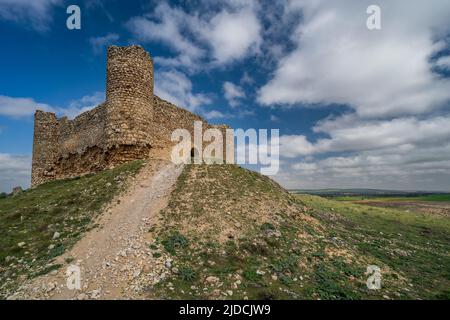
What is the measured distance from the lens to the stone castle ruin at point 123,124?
1942 cm

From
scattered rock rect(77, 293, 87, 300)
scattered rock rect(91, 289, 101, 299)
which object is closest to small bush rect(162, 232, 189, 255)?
scattered rock rect(91, 289, 101, 299)

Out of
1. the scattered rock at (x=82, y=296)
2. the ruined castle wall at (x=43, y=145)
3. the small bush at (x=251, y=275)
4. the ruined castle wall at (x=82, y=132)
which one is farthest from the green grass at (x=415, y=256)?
the ruined castle wall at (x=43, y=145)

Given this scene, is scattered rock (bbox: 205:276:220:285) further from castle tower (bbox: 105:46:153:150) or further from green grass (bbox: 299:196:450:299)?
castle tower (bbox: 105:46:153:150)

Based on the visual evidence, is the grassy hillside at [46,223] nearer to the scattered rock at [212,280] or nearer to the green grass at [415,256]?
the scattered rock at [212,280]

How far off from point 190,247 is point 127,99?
1346 cm

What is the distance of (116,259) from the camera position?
937 centimetres

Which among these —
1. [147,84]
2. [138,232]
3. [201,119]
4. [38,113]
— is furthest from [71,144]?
[138,232]

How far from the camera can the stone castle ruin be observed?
19.4 m

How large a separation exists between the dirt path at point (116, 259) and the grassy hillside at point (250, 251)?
1.89ft

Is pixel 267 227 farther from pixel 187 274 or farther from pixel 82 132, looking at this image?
pixel 82 132

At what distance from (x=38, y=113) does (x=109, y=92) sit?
1436cm

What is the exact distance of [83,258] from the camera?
949cm

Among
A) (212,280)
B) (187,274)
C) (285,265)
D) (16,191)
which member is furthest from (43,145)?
(285,265)

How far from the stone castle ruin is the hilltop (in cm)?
286
